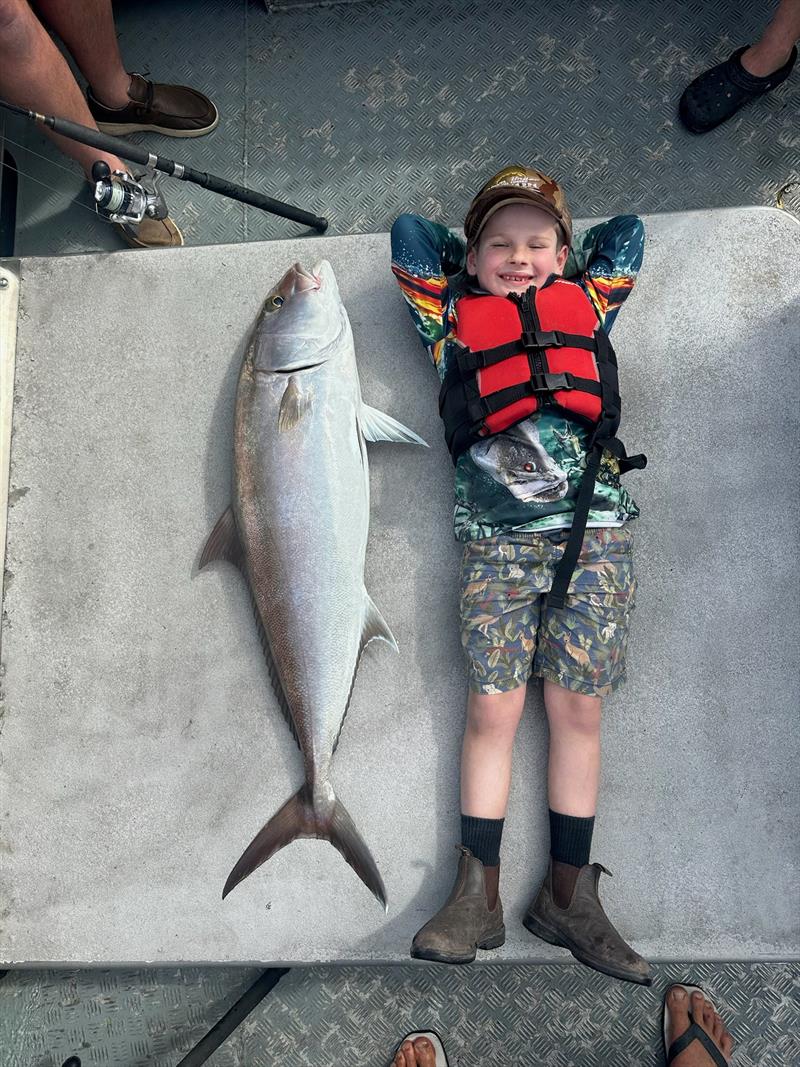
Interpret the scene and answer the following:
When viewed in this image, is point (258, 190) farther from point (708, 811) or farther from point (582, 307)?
point (708, 811)

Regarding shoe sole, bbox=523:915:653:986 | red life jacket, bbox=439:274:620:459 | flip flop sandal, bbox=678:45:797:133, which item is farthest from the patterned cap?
shoe sole, bbox=523:915:653:986

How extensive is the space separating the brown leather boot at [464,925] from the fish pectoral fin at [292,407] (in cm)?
142

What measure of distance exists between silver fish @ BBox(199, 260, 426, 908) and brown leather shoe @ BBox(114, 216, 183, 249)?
35.8 inches

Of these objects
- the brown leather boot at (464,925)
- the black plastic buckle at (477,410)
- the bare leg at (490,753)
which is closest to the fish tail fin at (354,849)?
the brown leather boot at (464,925)

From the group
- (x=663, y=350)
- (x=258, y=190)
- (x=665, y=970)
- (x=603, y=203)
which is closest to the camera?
(x=663, y=350)

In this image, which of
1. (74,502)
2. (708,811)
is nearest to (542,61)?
(74,502)

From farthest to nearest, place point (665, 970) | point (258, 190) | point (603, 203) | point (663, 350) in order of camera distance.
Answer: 1. point (258, 190)
2. point (603, 203)
3. point (665, 970)
4. point (663, 350)

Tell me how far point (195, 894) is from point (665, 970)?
5.57 ft

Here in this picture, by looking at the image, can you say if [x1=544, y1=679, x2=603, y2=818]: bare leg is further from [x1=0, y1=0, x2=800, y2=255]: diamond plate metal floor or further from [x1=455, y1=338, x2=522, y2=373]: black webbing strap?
[x1=0, y1=0, x2=800, y2=255]: diamond plate metal floor

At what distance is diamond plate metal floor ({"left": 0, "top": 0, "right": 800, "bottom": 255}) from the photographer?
3.23 meters

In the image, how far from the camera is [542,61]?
338 cm

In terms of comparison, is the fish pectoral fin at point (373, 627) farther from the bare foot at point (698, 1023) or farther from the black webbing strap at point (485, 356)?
the bare foot at point (698, 1023)

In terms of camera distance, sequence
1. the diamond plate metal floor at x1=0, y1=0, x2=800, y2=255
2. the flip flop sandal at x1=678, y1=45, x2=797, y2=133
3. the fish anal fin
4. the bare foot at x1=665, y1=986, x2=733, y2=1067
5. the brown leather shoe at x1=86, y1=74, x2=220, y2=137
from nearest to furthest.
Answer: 1. the fish anal fin
2. the bare foot at x1=665, y1=986, x2=733, y2=1067
3. the flip flop sandal at x1=678, y1=45, x2=797, y2=133
4. the diamond plate metal floor at x1=0, y1=0, x2=800, y2=255
5. the brown leather shoe at x1=86, y1=74, x2=220, y2=137

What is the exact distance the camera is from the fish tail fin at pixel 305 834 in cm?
260
